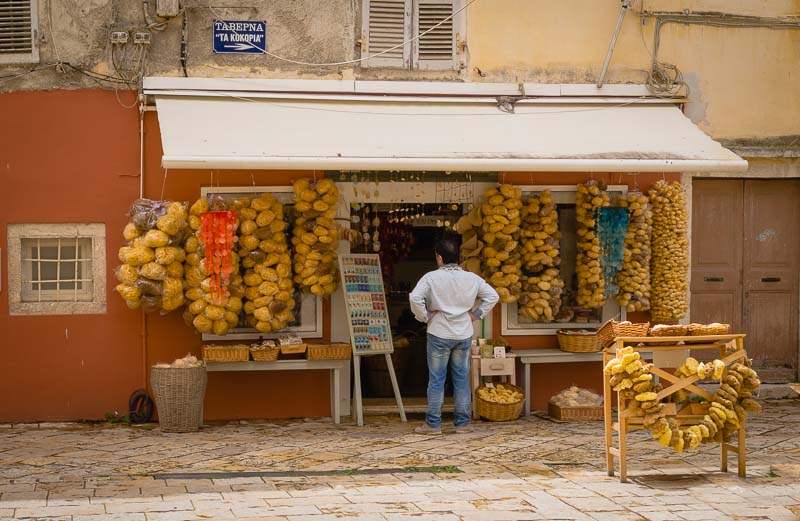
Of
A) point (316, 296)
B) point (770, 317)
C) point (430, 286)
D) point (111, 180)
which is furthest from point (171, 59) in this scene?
point (770, 317)

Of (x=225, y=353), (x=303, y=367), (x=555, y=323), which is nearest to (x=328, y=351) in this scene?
(x=303, y=367)

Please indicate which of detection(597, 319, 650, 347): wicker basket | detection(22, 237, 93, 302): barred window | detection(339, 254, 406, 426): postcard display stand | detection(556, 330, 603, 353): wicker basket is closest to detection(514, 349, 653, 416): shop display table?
detection(556, 330, 603, 353): wicker basket

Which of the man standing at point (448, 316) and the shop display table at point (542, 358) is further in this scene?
A: the shop display table at point (542, 358)

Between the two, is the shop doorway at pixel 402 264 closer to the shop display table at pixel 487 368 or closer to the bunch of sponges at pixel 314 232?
the bunch of sponges at pixel 314 232

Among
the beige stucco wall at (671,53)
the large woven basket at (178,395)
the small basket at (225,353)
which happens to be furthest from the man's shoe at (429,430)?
the beige stucco wall at (671,53)

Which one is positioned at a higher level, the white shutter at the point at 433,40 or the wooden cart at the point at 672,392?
the white shutter at the point at 433,40

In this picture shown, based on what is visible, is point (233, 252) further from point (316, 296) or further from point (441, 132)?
point (441, 132)

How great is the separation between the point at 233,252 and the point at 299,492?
10.9 feet

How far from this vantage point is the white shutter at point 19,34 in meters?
10.1

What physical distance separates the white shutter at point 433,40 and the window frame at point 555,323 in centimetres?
153

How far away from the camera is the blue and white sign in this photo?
10.4 metres

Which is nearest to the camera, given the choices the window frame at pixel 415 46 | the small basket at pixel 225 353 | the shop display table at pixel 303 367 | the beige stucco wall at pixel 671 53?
the small basket at pixel 225 353

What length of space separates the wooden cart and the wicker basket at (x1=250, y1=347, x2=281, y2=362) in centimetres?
356

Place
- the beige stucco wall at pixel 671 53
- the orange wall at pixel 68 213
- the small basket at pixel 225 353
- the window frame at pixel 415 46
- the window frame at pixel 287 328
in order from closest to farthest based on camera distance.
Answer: the small basket at pixel 225 353, the orange wall at pixel 68 213, the window frame at pixel 287 328, the window frame at pixel 415 46, the beige stucco wall at pixel 671 53
